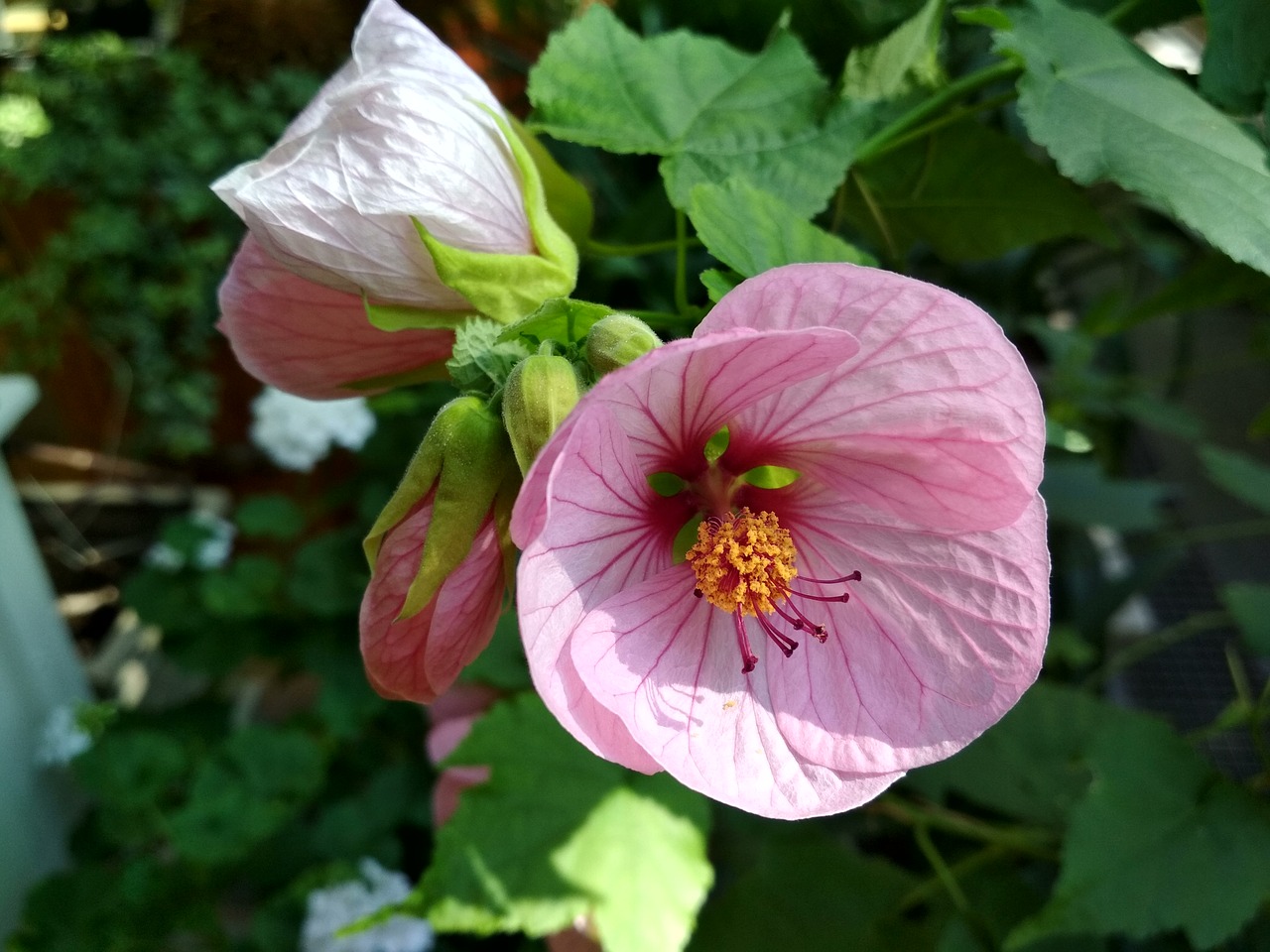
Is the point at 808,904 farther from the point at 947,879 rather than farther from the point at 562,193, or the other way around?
the point at 562,193

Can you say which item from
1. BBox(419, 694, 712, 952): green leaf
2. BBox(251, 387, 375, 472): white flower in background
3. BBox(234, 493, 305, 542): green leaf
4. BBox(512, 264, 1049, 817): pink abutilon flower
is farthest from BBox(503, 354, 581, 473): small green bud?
BBox(234, 493, 305, 542): green leaf

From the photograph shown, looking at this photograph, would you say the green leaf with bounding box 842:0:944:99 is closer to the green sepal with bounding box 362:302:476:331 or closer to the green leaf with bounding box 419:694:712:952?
the green sepal with bounding box 362:302:476:331

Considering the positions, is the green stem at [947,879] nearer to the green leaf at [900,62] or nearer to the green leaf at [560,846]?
the green leaf at [560,846]

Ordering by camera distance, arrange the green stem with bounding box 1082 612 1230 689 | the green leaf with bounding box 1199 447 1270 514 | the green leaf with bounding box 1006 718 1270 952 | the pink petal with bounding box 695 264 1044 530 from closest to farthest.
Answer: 1. the pink petal with bounding box 695 264 1044 530
2. the green leaf with bounding box 1006 718 1270 952
3. the green leaf with bounding box 1199 447 1270 514
4. the green stem with bounding box 1082 612 1230 689

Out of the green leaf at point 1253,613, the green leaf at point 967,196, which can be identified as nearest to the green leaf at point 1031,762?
the green leaf at point 1253,613

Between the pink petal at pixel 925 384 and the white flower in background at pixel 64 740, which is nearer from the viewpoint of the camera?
the pink petal at pixel 925 384

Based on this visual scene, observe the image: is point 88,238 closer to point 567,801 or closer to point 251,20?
point 251,20
